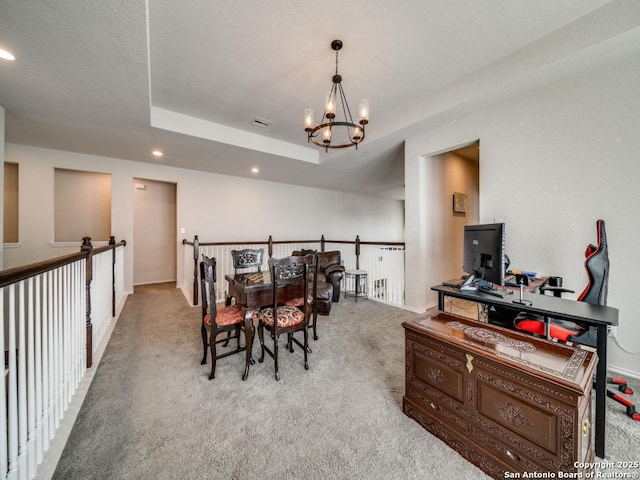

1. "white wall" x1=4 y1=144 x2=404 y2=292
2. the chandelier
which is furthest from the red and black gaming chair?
"white wall" x1=4 y1=144 x2=404 y2=292

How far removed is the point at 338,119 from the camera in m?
3.83

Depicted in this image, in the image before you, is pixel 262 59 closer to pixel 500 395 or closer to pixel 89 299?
pixel 89 299

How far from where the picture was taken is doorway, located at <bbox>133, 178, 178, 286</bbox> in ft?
18.6

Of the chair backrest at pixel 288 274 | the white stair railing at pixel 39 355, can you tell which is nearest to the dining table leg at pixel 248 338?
the chair backrest at pixel 288 274

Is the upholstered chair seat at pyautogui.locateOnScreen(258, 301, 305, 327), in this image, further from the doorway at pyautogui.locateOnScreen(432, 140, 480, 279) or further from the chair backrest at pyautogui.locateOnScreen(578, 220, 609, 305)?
the doorway at pyautogui.locateOnScreen(432, 140, 480, 279)

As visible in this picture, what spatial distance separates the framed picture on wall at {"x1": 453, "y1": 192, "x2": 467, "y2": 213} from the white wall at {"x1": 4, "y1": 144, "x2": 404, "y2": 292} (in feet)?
13.1

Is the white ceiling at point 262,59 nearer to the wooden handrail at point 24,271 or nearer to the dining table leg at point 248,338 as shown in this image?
the wooden handrail at point 24,271

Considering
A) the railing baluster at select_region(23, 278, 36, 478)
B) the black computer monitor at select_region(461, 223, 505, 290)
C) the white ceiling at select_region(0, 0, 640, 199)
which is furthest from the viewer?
the white ceiling at select_region(0, 0, 640, 199)

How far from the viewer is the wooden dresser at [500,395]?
3.62 feet

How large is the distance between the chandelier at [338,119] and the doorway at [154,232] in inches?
162

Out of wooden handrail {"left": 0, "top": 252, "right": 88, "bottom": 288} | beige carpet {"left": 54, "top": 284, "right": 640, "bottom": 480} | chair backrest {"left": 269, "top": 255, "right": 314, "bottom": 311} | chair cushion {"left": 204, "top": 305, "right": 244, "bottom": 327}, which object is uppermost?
wooden handrail {"left": 0, "top": 252, "right": 88, "bottom": 288}

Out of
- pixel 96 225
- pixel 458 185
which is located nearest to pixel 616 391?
pixel 458 185

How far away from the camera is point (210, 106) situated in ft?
11.2

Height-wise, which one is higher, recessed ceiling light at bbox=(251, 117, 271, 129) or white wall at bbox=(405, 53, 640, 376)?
recessed ceiling light at bbox=(251, 117, 271, 129)
